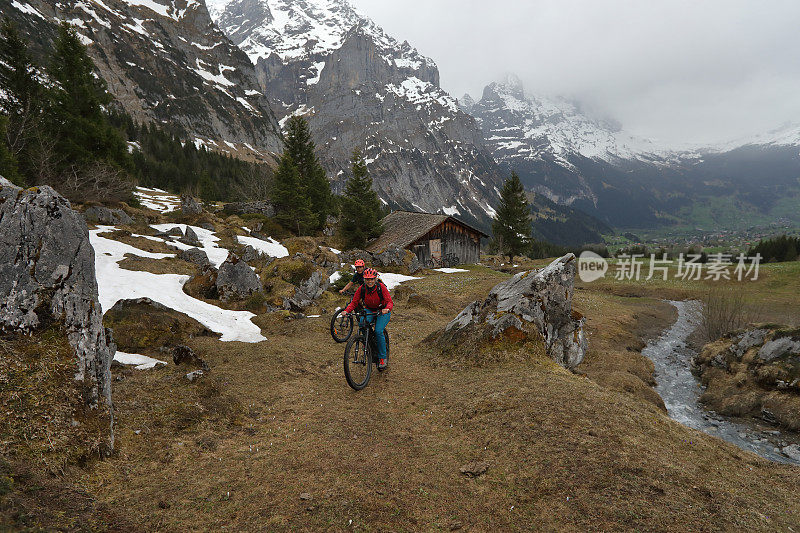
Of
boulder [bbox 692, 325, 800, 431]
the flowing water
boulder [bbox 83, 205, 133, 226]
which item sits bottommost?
the flowing water

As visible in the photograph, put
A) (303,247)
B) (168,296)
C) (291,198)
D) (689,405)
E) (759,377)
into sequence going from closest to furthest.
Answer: (168,296) < (759,377) < (689,405) < (303,247) < (291,198)

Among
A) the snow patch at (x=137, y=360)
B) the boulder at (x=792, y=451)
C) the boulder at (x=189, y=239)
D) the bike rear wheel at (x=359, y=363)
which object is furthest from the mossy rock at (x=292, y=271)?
the boulder at (x=792, y=451)

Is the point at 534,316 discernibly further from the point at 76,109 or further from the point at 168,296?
the point at 76,109

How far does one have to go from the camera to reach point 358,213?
48.2 meters

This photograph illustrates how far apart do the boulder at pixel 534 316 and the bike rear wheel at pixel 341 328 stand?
3.98 m

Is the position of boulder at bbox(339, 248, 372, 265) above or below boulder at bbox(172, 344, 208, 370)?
above

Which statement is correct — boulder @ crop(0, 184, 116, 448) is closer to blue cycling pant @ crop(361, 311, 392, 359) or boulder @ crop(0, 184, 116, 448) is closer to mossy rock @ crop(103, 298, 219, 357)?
mossy rock @ crop(103, 298, 219, 357)

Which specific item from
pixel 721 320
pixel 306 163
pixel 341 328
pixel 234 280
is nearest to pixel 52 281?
pixel 341 328

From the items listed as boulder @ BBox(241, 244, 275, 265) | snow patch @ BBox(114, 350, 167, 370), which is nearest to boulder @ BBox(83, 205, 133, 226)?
boulder @ BBox(241, 244, 275, 265)

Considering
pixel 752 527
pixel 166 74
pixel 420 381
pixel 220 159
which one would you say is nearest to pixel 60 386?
pixel 420 381

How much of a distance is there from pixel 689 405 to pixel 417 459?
1635 centimetres

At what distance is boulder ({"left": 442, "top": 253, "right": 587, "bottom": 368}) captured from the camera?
38.1ft

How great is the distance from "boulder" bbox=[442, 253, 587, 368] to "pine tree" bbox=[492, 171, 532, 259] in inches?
1897

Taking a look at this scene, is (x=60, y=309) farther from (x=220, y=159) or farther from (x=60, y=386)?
(x=220, y=159)
